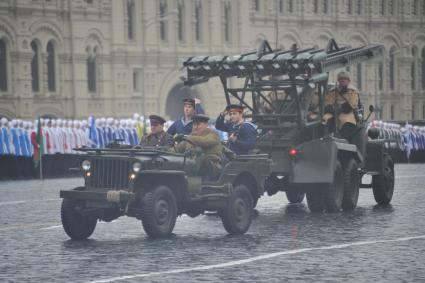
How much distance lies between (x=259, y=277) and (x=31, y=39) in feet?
161

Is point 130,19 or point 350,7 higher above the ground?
point 350,7

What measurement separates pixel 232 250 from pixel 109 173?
2053 mm

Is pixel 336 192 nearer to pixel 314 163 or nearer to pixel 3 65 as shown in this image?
pixel 314 163

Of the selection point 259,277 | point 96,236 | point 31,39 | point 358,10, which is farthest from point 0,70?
point 259,277

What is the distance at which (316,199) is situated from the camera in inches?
819

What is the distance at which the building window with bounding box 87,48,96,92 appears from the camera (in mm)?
64188

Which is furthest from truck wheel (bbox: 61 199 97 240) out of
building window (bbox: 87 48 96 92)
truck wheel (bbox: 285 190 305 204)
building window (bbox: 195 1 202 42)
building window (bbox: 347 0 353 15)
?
building window (bbox: 347 0 353 15)

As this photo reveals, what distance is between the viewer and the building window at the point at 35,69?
61.4 m

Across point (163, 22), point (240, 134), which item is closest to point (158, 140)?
point (240, 134)

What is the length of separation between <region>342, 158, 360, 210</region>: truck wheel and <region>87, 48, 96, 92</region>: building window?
1718 inches

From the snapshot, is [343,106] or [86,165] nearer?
[86,165]

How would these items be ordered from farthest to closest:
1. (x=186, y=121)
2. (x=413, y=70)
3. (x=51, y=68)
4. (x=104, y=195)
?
(x=413, y=70)
(x=51, y=68)
(x=186, y=121)
(x=104, y=195)

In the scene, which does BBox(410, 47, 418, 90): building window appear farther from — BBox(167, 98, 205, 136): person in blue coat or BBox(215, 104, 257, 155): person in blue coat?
BBox(215, 104, 257, 155): person in blue coat

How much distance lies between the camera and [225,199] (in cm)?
1692
